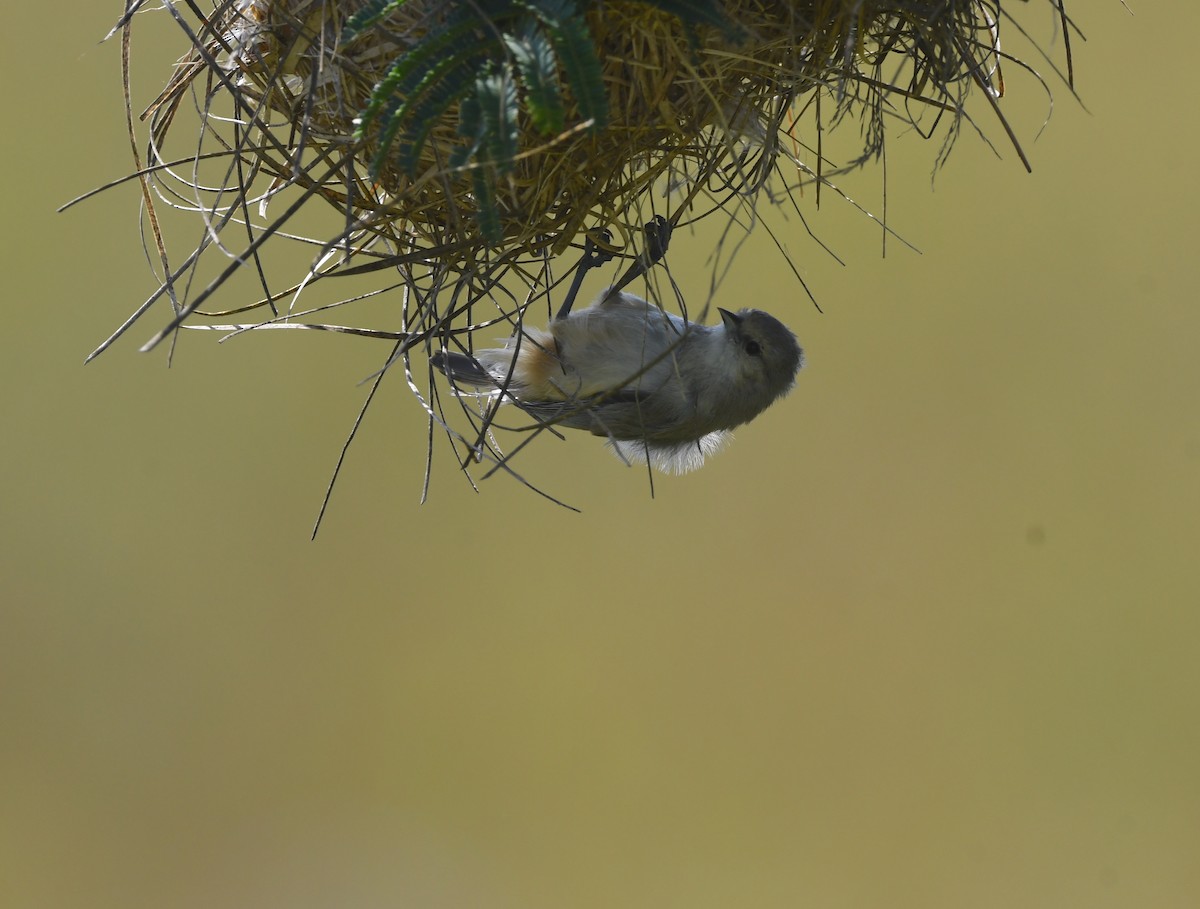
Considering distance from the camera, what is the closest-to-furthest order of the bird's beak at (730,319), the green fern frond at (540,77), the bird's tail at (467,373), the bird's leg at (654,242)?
1. the green fern frond at (540,77)
2. the bird's leg at (654,242)
3. the bird's tail at (467,373)
4. the bird's beak at (730,319)

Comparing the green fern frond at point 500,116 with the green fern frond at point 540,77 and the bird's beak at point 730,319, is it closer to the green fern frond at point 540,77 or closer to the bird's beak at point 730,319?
the green fern frond at point 540,77

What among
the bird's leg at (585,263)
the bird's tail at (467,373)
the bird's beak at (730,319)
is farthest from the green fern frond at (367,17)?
the bird's beak at (730,319)

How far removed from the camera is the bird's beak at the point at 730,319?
197 centimetres

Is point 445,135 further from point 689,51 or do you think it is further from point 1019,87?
point 1019,87

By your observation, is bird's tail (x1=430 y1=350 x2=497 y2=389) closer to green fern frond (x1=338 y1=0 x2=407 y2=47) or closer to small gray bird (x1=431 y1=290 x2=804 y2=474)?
small gray bird (x1=431 y1=290 x2=804 y2=474)

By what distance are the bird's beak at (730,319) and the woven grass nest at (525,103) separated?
0.27 meters

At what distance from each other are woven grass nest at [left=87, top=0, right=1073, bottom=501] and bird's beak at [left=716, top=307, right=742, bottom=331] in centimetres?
27

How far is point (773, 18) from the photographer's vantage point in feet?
4.62

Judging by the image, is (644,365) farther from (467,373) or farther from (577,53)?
(577,53)

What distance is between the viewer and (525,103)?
1.29 metres

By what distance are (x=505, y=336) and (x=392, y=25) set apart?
2.16 feet

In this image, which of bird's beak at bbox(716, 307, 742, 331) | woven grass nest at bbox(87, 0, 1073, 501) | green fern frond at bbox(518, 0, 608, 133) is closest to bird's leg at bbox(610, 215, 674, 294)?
woven grass nest at bbox(87, 0, 1073, 501)

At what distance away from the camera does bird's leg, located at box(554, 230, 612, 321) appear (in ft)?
5.86

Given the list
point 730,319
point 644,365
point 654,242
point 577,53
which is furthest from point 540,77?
point 730,319
